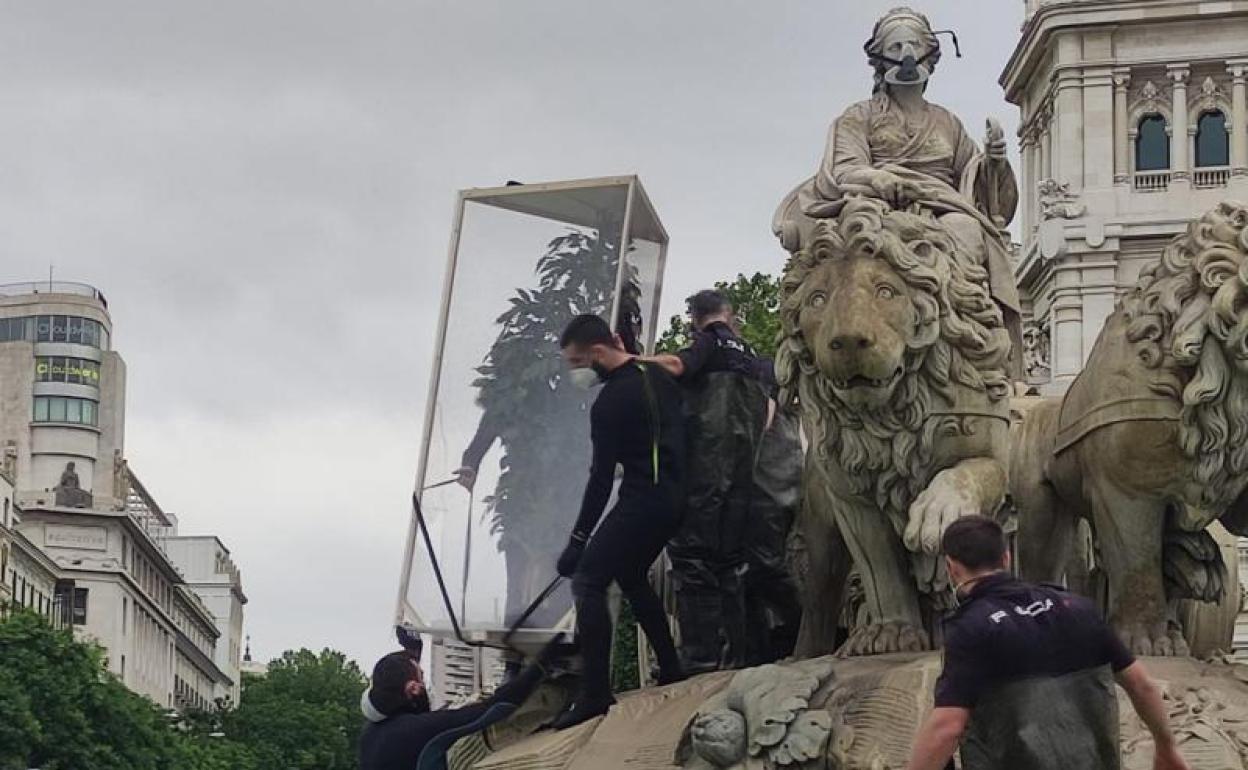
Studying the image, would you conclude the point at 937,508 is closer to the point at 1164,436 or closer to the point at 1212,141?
the point at 1164,436

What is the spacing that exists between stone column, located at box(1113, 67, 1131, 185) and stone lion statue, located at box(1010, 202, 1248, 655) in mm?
89340

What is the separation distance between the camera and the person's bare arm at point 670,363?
1505 centimetres

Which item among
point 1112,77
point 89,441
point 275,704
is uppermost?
point 1112,77

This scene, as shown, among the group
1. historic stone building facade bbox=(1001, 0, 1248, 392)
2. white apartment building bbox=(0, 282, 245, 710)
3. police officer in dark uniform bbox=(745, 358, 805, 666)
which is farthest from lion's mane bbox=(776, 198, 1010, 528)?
white apartment building bbox=(0, 282, 245, 710)

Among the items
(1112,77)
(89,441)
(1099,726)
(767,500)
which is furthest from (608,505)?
(89,441)

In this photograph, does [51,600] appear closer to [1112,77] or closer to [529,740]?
[1112,77]

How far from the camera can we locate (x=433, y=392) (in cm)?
1723

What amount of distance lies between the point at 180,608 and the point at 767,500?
155 m

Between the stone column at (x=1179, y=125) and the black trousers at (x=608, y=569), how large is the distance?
3515 inches

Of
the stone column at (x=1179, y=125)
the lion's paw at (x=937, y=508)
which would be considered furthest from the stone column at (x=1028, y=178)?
the lion's paw at (x=937, y=508)

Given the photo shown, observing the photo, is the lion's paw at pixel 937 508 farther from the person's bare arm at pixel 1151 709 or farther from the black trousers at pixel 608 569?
the person's bare arm at pixel 1151 709

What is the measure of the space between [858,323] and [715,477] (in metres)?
1.98

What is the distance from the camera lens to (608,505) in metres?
15.8

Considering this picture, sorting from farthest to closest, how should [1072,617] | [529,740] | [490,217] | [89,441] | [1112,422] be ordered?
[89,441]
[490,217]
[529,740]
[1112,422]
[1072,617]
